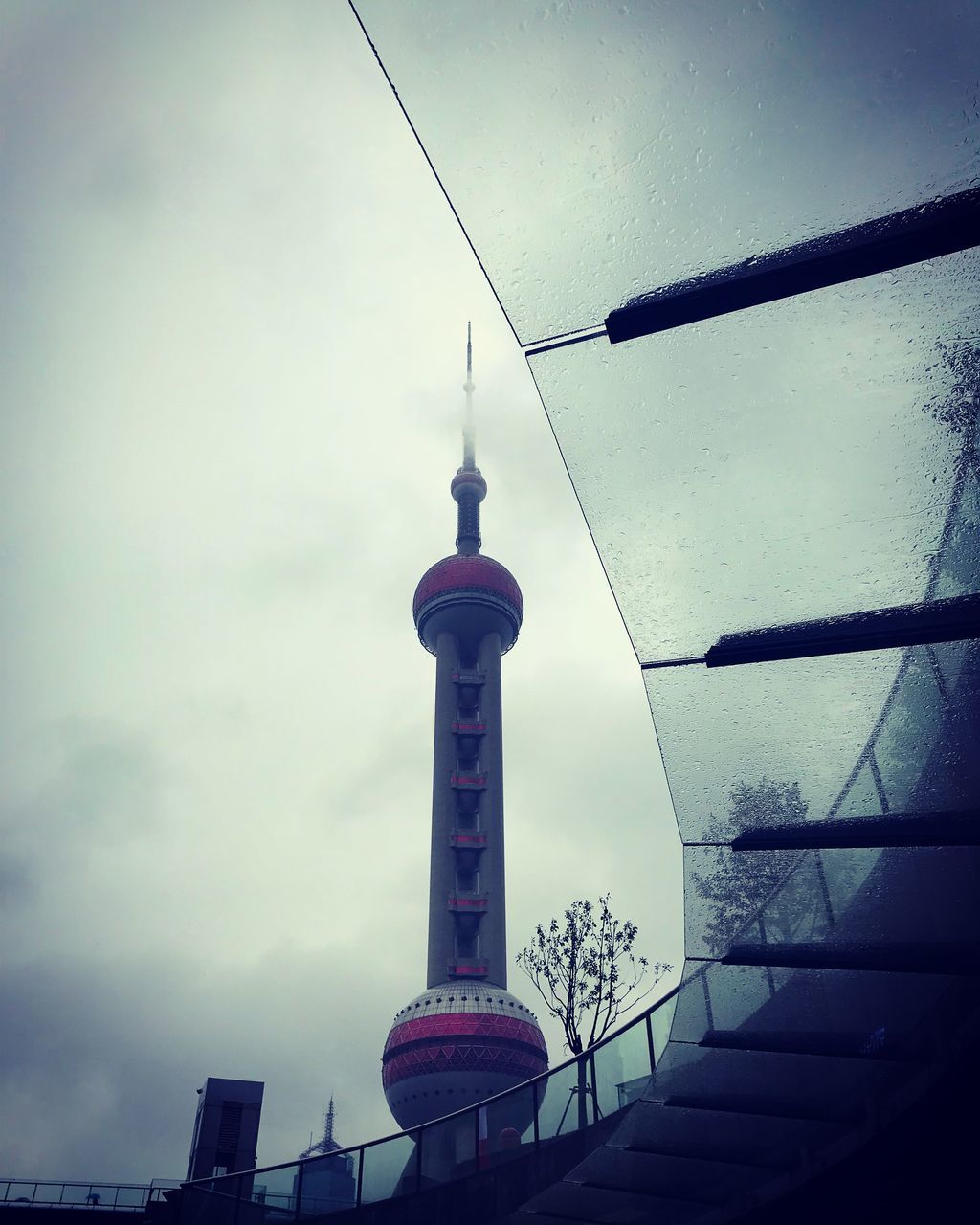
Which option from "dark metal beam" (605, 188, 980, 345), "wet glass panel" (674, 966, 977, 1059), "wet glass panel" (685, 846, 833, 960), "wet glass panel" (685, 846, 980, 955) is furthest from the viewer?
"wet glass panel" (685, 846, 833, 960)

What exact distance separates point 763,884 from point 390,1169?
8143mm

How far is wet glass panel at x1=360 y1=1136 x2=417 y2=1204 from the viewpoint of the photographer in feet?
38.6

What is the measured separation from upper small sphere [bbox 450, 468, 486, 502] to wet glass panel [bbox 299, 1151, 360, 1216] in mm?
73896

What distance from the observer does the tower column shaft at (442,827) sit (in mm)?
58750

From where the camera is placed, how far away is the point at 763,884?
257 inches

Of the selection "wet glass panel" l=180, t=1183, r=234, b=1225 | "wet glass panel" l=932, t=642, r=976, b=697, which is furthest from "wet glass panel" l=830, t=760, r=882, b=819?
"wet glass panel" l=180, t=1183, r=234, b=1225

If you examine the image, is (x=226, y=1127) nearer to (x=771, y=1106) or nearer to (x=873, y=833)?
(x=771, y=1106)

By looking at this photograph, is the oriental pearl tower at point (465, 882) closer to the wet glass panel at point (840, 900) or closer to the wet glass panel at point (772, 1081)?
the wet glass panel at point (772, 1081)

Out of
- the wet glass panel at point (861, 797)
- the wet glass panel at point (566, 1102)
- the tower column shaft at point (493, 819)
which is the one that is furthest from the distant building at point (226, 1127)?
the tower column shaft at point (493, 819)

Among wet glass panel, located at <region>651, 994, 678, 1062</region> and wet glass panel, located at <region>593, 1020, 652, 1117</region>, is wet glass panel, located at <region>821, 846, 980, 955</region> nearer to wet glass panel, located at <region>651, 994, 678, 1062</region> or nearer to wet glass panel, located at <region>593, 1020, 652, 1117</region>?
wet glass panel, located at <region>651, 994, 678, 1062</region>

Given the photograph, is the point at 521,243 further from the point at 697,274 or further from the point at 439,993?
the point at 439,993

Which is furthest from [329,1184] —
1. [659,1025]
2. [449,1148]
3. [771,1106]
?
[771,1106]

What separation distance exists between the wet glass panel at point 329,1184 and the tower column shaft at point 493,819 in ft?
158

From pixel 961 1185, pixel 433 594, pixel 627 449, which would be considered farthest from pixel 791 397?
pixel 433 594
